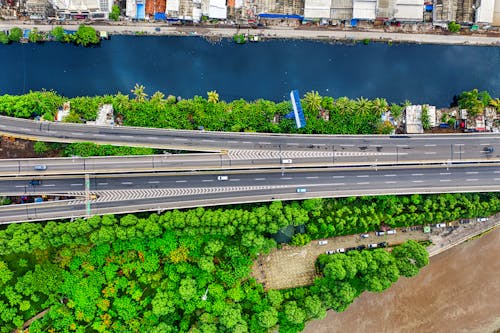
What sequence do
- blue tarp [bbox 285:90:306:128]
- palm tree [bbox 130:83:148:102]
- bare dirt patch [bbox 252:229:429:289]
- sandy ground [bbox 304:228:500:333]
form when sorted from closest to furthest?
blue tarp [bbox 285:90:306:128], bare dirt patch [bbox 252:229:429:289], palm tree [bbox 130:83:148:102], sandy ground [bbox 304:228:500:333]

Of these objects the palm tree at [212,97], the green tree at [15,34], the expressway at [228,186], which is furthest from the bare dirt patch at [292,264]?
the green tree at [15,34]

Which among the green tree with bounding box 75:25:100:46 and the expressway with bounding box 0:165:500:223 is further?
the green tree with bounding box 75:25:100:46

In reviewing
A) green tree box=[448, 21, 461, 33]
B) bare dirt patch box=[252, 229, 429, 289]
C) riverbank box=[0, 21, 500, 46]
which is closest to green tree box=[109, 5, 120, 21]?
riverbank box=[0, 21, 500, 46]

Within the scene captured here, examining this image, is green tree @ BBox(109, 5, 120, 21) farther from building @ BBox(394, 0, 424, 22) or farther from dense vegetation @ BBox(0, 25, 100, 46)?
building @ BBox(394, 0, 424, 22)

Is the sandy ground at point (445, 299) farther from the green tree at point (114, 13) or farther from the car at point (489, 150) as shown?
the green tree at point (114, 13)

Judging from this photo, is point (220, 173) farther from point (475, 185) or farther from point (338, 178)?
point (475, 185)

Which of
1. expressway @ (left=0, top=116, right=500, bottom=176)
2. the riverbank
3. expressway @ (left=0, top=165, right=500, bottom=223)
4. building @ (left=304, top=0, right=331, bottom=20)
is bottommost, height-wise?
expressway @ (left=0, top=165, right=500, bottom=223)

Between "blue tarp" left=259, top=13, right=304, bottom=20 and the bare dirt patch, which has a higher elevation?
"blue tarp" left=259, top=13, right=304, bottom=20

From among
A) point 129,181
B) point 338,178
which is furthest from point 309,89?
point 129,181

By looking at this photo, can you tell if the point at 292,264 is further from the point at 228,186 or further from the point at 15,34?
the point at 15,34

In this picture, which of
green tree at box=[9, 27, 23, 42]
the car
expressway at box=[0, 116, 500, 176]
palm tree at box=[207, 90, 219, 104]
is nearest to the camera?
expressway at box=[0, 116, 500, 176]
